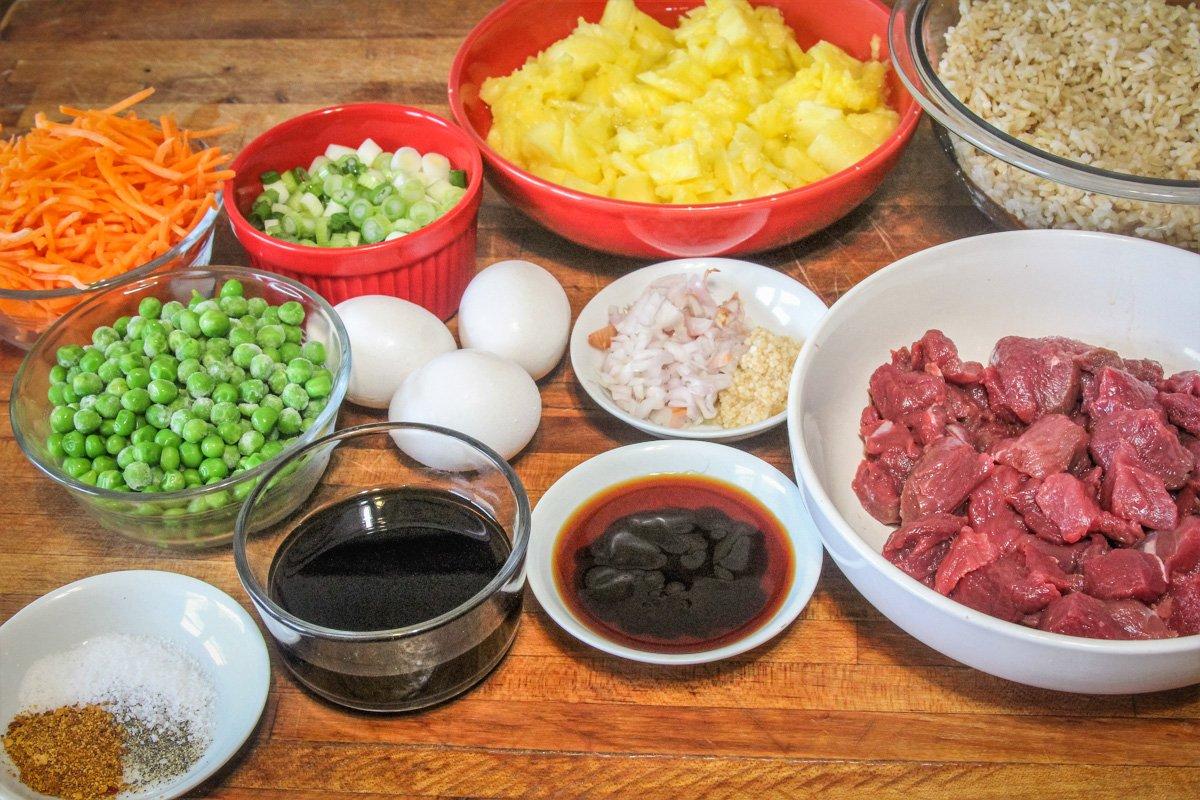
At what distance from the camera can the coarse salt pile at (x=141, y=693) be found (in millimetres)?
2014

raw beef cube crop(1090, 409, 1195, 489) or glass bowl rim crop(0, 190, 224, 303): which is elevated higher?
raw beef cube crop(1090, 409, 1195, 489)

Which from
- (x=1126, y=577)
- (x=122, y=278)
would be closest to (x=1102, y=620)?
(x=1126, y=577)

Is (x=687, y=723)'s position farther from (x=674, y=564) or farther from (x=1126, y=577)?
(x=1126, y=577)

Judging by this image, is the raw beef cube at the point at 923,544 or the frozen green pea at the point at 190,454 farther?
the frozen green pea at the point at 190,454

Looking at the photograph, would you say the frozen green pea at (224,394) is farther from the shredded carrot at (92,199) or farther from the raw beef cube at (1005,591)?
the raw beef cube at (1005,591)

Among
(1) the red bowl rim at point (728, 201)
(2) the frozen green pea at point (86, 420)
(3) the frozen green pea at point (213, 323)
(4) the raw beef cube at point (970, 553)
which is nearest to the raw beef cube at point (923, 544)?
(4) the raw beef cube at point (970, 553)

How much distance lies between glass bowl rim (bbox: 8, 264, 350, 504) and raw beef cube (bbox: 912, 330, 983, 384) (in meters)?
1.29

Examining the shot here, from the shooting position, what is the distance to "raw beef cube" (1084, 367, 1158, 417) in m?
2.31

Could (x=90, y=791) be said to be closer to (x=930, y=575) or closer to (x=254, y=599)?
(x=254, y=599)

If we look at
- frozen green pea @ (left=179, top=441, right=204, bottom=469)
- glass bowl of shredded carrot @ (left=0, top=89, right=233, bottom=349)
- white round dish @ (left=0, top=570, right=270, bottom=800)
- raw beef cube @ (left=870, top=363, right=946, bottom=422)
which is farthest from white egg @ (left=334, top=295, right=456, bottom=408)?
raw beef cube @ (left=870, top=363, right=946, bottom=422)

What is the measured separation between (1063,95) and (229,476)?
2189 mm

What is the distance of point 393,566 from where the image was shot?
2.11 meters

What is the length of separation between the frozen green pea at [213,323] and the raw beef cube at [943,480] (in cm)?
154

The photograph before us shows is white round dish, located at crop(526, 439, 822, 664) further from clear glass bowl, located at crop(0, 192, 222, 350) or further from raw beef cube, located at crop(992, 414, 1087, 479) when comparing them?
clear glass bowl, located at crop(0, 192, 222, 350)
